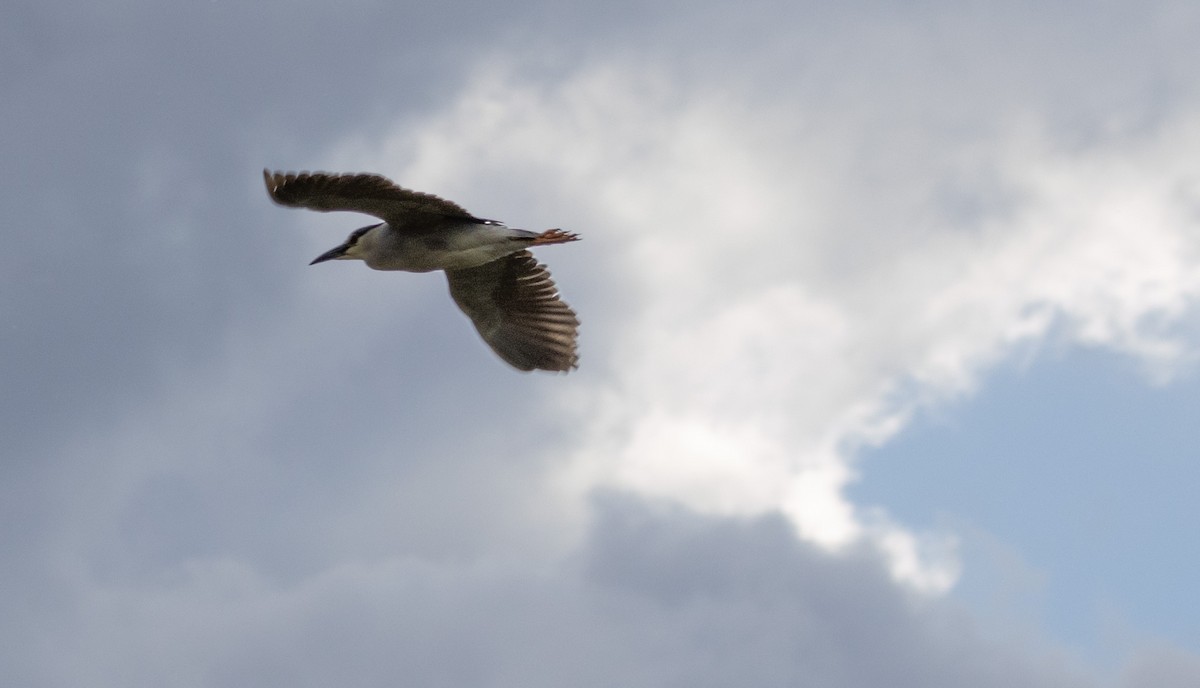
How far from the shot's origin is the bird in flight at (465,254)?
17.9 meters

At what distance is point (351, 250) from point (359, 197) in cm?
184

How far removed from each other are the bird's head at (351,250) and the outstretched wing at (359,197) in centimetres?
56

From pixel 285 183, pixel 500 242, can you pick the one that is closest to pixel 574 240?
pixel 500 242

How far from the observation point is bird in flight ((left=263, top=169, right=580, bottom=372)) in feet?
58.6

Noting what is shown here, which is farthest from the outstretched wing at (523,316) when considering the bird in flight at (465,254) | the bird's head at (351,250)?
the bird's head at (351,250)

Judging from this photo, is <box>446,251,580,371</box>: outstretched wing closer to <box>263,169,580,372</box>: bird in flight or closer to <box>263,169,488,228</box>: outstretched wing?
<box>263,169,580,372</box>: bird in flight

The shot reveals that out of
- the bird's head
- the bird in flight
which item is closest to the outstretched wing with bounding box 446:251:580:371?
the bird in flight

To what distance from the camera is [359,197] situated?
18266 mm

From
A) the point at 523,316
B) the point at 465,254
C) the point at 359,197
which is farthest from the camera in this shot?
the point at 523,316

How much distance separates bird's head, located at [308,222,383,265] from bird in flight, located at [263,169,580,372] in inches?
0.5

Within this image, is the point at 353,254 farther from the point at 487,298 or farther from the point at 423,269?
the point at 487,298

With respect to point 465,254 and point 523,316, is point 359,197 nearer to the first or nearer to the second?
point 465,254

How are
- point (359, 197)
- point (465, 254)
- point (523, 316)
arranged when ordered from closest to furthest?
point (359, 197) < point (465, 254) < point (523, 316)

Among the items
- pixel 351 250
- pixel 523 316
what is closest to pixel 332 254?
pixel 351 250
